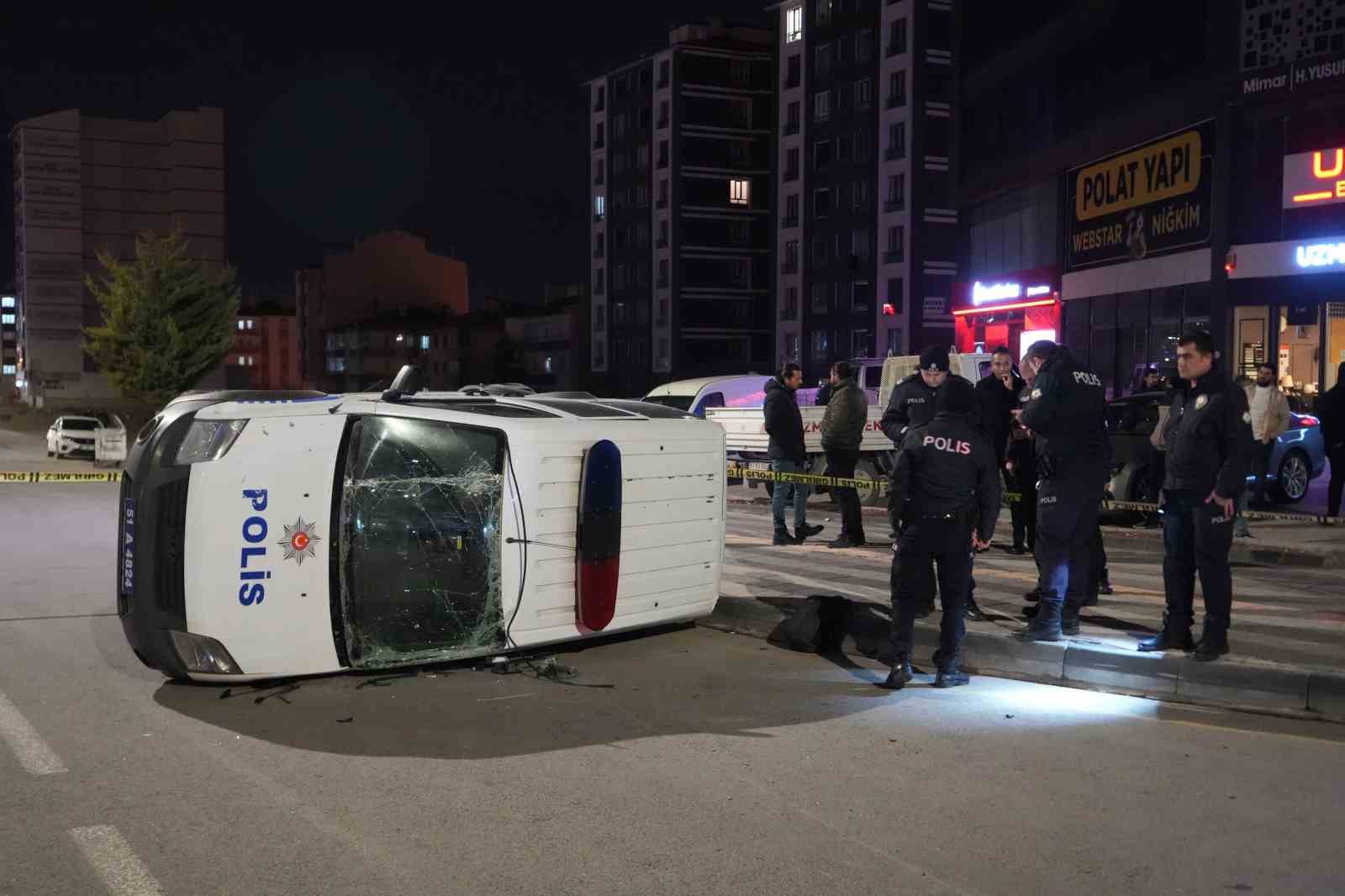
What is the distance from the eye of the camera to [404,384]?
7320 millimetres

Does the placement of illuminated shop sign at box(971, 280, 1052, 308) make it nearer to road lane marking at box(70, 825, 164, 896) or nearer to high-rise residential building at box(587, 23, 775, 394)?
road lane marking at box(70, 825, 164, 896)

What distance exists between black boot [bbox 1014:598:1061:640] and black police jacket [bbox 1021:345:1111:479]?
0.83 meters

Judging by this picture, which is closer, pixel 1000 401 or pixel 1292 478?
pixel 1000 401

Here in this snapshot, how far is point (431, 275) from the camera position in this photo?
115 metres

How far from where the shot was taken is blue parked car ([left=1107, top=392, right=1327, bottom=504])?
1464 centimetres

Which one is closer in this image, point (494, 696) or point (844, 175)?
point (494, 696)

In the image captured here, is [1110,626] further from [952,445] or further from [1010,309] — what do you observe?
[1010,309]

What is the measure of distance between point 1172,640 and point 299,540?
17.2 ft

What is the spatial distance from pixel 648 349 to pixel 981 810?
7215 centimetres

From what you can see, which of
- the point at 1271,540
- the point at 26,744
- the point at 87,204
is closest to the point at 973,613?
the point at 1271,540

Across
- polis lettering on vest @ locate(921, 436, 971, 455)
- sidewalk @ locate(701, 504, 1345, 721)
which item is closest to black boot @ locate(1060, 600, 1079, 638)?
sidewalk @ locate(701, 504, 1345, 721)

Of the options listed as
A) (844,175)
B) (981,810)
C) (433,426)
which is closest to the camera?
(981,810)

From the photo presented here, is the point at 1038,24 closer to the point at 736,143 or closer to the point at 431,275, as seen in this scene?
the point at 736,143

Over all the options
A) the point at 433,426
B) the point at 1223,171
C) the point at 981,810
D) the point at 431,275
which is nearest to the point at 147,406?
the point at 1223,171
